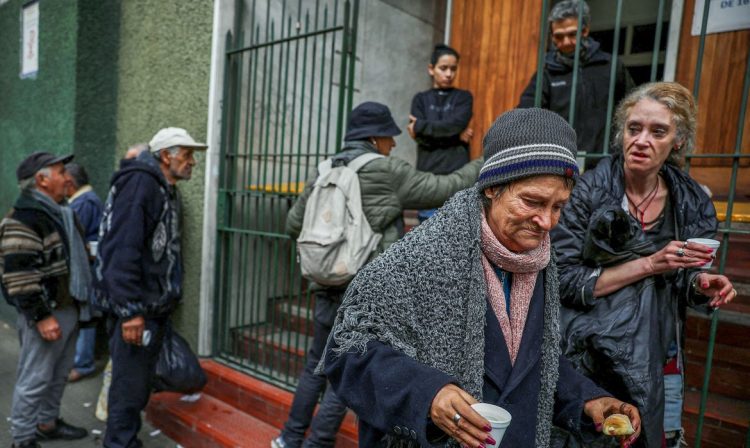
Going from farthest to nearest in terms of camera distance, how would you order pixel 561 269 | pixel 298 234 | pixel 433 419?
1. pixel 298 234
2. pixel 561 269
3. pixel 433 419

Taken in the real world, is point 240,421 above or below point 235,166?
below

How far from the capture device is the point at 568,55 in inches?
129

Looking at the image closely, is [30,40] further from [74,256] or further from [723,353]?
[723,353]

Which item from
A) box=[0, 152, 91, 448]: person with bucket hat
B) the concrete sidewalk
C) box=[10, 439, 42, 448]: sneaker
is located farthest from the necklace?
box=[10, 439, 42, 448]: sneaker

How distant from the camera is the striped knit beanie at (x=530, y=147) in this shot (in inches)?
52.7

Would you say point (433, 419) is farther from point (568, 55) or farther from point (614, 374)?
point (568, 55)

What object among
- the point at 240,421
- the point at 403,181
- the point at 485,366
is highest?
the point at 403,181

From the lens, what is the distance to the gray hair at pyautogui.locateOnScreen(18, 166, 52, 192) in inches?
139

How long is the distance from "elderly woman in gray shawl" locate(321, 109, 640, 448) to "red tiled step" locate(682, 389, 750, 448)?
5.32ft

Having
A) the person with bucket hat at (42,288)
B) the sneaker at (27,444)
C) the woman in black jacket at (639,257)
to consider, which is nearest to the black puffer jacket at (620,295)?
the woman in black jacket at (639,257)

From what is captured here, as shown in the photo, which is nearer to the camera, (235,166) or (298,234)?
(298,234)

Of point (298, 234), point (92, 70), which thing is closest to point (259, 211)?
point (298, 234)

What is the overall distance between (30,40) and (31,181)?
3.55 metres

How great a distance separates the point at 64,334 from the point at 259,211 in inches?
68.2
